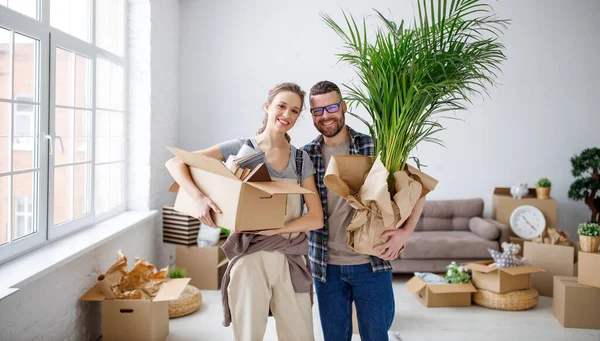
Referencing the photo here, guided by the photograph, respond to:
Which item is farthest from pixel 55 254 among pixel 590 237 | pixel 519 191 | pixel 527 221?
pixel 519 191

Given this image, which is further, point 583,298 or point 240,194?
point 583,298

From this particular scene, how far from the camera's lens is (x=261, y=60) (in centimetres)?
568

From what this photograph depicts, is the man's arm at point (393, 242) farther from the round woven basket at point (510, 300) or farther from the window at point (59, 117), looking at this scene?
the round woven basket at point (510, 300)

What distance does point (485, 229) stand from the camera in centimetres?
490

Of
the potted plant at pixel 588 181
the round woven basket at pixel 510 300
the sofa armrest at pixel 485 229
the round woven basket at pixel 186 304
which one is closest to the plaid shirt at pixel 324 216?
the round woven basket at pixel 186 304

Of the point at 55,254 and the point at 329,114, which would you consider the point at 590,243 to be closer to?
the point at 329,114

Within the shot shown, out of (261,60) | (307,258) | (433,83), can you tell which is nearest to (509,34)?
(261,60)

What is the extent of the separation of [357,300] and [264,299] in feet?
1.42

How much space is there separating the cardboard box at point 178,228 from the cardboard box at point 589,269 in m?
3.19

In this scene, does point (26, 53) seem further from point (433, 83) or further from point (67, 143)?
point (433, 83)

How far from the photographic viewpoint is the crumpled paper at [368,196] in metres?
1.94

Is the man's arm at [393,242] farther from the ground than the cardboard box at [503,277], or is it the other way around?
the man's arm at [393,242]

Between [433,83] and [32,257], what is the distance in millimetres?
2289

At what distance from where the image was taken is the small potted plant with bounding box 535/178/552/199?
5.12m
